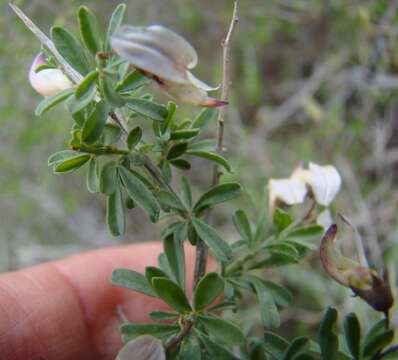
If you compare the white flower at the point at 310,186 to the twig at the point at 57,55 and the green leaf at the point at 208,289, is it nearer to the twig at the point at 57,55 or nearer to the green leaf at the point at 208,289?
the green leaf at the point at 208,289

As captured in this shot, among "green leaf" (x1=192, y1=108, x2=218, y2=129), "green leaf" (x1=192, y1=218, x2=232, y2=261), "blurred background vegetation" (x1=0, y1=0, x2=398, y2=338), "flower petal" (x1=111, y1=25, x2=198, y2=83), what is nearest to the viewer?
"flower petal" (x1=111, y1=25, x2=198, y2=83)

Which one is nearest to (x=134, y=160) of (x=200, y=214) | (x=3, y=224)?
(x=200, y=214)

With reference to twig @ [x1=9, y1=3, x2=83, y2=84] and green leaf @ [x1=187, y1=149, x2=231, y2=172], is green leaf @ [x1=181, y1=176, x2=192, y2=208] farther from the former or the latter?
twig @ [x1=9, y1=3, x2=83, y2=84]

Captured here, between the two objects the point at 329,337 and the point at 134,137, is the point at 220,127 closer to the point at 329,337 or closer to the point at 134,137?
the point at 134,137

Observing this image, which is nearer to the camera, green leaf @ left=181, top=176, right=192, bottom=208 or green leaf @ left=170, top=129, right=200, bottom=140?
green leaf @ left=170, top=129, right=200, bottom=140

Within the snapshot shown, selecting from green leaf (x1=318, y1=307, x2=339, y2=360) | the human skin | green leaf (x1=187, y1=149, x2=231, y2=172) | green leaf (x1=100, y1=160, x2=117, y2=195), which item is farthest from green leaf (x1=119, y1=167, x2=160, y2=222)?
the human skin

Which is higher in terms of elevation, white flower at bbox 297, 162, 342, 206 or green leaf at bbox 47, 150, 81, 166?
green leaf at bbox 47, 150, 81, 166

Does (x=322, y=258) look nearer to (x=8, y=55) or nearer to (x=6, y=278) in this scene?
(x=6, y=278)
